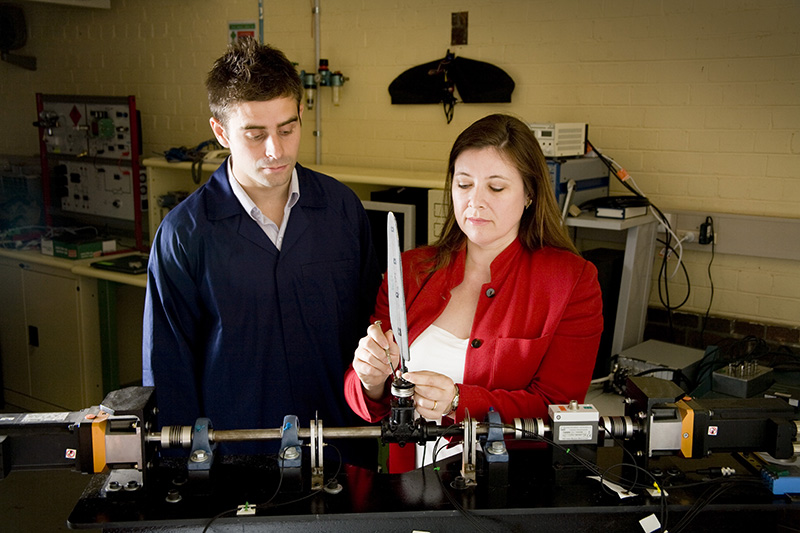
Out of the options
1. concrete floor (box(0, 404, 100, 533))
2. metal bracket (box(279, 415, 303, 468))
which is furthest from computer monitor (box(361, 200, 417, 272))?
metal bracket (box(279, 415, 303, 468))

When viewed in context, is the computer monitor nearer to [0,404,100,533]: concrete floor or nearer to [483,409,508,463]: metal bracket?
[0,404,100,533]: concrete floor

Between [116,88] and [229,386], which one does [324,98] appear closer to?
[116,88]

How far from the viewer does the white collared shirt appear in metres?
1.73

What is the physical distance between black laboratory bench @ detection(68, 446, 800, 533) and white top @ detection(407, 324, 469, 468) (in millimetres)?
328

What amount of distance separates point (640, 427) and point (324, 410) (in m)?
0.86

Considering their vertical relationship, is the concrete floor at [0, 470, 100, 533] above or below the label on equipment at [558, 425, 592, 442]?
below

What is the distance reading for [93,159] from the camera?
415 centimetres

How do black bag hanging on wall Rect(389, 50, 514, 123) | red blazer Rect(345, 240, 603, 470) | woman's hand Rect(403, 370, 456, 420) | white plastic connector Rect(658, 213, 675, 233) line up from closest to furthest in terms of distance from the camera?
woman's hand Rect(403, 370, 456, 420), red blazer Rect(345, 240, 603, 470), white plastic connector Rect(658, 213, 675, 233), black bag hanging on wall Rect(389, 50, 514, 123)

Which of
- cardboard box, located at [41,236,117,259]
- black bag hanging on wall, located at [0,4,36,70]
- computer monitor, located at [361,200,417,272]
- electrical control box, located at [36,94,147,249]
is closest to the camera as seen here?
computer monitor, located at [361,200,417,272]

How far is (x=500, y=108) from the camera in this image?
137 inches

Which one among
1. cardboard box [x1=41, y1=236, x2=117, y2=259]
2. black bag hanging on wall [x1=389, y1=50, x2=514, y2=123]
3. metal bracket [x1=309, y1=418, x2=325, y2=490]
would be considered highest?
black bag hanging on wall [x1=389, y1=50, x2=514, y2=123]

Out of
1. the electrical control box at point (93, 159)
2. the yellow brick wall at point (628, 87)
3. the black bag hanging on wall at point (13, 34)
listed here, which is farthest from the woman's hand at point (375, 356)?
the black bag hanging on wall at point (13, 34)

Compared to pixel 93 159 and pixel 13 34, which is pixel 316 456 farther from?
pixel 13 34

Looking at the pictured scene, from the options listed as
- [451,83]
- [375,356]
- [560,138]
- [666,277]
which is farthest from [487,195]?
[451,83]
